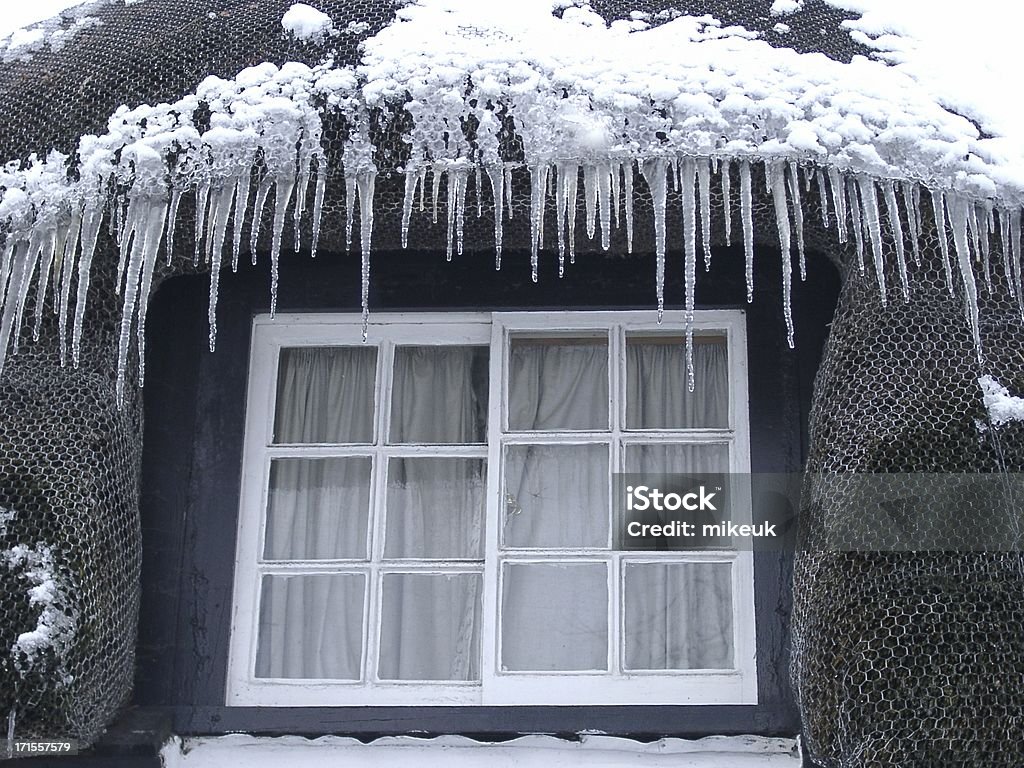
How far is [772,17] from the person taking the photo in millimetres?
3635

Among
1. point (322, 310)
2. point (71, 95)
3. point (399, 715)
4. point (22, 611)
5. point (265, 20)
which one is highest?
point (265, 20)

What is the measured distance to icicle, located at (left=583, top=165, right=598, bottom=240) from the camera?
3229 mm

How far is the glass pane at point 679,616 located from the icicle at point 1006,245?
40.5 inches

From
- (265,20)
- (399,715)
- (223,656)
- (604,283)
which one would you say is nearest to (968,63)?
(604,283)

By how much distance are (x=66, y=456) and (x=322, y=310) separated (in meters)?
0.88

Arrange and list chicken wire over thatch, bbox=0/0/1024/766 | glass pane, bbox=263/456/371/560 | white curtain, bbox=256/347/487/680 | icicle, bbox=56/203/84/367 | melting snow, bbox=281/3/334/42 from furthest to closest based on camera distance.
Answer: glass pane, bbox=263/456/371/560
white curtain, bbox=256/347/487/680
melting snow, bbox=281/3/334/42
icicle, bbox=56/203/84/367
chicken wire over thatch, bbox=0/0/1024/766

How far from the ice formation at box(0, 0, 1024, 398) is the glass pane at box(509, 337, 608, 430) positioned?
0.52 metres

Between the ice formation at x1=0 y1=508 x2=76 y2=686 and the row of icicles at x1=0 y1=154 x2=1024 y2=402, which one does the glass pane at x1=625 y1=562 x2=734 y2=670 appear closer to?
the row of icicles at x1=0 y1=154 x2=1024 y2=402

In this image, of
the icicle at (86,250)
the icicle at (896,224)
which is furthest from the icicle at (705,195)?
the icicle at (86,250)

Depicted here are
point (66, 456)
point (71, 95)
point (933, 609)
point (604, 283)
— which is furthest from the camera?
point (604, 283)

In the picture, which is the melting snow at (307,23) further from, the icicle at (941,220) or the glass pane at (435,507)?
the icicle at (941,220)

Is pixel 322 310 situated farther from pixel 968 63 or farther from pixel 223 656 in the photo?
pixel 968 63

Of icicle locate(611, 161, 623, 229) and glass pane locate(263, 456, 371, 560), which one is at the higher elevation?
icicle locate(611, 161, 623, 229)

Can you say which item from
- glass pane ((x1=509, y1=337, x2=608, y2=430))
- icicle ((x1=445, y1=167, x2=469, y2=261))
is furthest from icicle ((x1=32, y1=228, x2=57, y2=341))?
glass pane ((x1=509, y1=337, x2=608, y2=430))
